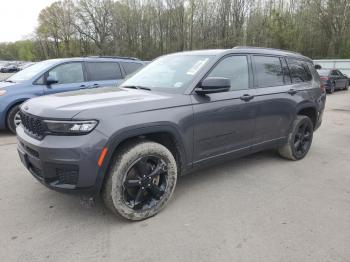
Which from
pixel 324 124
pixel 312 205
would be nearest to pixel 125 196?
pixel 312 205

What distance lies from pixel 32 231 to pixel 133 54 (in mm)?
41788

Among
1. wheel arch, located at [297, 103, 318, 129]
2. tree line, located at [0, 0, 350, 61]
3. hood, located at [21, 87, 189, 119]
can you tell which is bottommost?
wheel arch, located at [297, 103, 318, 129]

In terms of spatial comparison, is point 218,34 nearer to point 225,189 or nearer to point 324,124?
point 324,124

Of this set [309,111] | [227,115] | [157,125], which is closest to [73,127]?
[157,125]

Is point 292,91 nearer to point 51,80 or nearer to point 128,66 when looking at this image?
point 128,66

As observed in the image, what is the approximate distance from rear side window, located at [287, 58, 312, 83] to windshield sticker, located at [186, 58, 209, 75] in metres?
1.87

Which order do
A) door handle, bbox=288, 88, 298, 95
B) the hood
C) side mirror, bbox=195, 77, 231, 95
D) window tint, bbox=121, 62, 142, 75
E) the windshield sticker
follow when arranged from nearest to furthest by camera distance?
the hood → side mirror, bbox=195, 77, 231, 95 → the windshield sticker → door handle, bbox=288, 88, 298, 95 → window tint, bbox=121, 62, 142, 75

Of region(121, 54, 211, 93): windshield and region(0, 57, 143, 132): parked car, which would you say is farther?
region(0, 57, 143, 132): parked car

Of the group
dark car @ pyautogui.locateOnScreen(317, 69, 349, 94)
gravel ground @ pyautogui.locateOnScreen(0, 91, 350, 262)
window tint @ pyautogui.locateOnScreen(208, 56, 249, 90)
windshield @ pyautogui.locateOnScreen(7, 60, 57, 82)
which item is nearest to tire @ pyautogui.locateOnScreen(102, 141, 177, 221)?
gravel ground @ pyautogui.locateOnScreen(0, 91, 350, 262)

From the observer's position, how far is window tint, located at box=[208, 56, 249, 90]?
11.9 feet

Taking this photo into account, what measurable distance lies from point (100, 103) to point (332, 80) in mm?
17282

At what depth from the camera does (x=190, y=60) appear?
3.75 m

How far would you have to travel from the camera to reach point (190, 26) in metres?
40.3

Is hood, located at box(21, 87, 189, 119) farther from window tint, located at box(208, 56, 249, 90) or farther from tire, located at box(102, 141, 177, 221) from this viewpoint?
window tint, located at box(208, 56, 249, 90)
